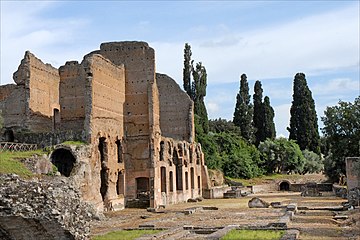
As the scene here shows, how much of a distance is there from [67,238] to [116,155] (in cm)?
2085

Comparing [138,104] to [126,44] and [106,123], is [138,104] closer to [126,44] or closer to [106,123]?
[126,44]

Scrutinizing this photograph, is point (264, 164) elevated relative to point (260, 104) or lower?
lower

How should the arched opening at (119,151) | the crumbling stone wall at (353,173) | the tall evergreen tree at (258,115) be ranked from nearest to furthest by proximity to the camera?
the crumbling stone wall at (353,173) → the arched opening at (119,151) → the tall evergreen tree at (258,115)

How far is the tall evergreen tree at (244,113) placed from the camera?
226ft

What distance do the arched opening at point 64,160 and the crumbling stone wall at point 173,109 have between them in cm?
1692

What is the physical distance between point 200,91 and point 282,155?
12661 millimetres

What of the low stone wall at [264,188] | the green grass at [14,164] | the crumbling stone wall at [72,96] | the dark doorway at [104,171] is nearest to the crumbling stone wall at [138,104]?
the dark doorway at [104,171]

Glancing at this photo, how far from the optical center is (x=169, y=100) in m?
44.5

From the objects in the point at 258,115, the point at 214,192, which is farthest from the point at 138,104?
the point at 258,115

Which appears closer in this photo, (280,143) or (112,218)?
(112,218)

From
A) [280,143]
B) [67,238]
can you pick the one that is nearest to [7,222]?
[67,238]

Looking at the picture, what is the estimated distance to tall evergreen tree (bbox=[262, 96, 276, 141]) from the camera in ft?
222

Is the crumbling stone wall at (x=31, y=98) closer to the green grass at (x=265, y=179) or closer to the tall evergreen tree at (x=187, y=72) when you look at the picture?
the green grass at (x=265, y=179)

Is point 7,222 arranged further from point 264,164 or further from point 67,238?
point 264,164
